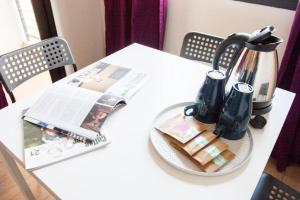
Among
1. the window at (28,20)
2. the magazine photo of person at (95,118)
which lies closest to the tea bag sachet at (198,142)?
the magazine photo of person at (95,118)

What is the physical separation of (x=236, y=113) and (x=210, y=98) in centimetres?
9

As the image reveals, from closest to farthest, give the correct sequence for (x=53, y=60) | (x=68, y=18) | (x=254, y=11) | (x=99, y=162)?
(x=99, y=162), (x=53, y=60), (x=254, y=11), (x=68, y=18)

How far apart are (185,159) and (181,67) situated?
568mm

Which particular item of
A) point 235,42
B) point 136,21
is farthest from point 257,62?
point 136,21

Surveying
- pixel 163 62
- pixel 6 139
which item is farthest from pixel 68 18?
pixel 6 139

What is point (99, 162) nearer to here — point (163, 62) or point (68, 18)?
point (163, 62)

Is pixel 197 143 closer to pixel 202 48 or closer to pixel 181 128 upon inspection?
pixel 181 128

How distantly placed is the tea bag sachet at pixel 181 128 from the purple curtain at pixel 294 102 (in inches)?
30.9

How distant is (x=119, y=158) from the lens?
2.35 ft

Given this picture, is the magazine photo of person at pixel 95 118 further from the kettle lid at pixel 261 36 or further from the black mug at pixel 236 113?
the kettle lid at pixel 261 36

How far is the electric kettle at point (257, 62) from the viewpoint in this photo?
0.77 metres

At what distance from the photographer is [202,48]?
1.33m

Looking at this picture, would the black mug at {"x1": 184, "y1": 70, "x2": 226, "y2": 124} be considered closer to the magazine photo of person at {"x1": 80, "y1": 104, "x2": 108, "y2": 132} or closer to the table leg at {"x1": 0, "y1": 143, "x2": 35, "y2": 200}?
the magazine photo of person at {"x1": 80, "y1": 104, "x2": 108, "y2": 132}

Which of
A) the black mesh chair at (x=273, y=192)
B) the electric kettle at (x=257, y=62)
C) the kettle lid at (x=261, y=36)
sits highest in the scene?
the kettle lid at (x=261, y=36)
